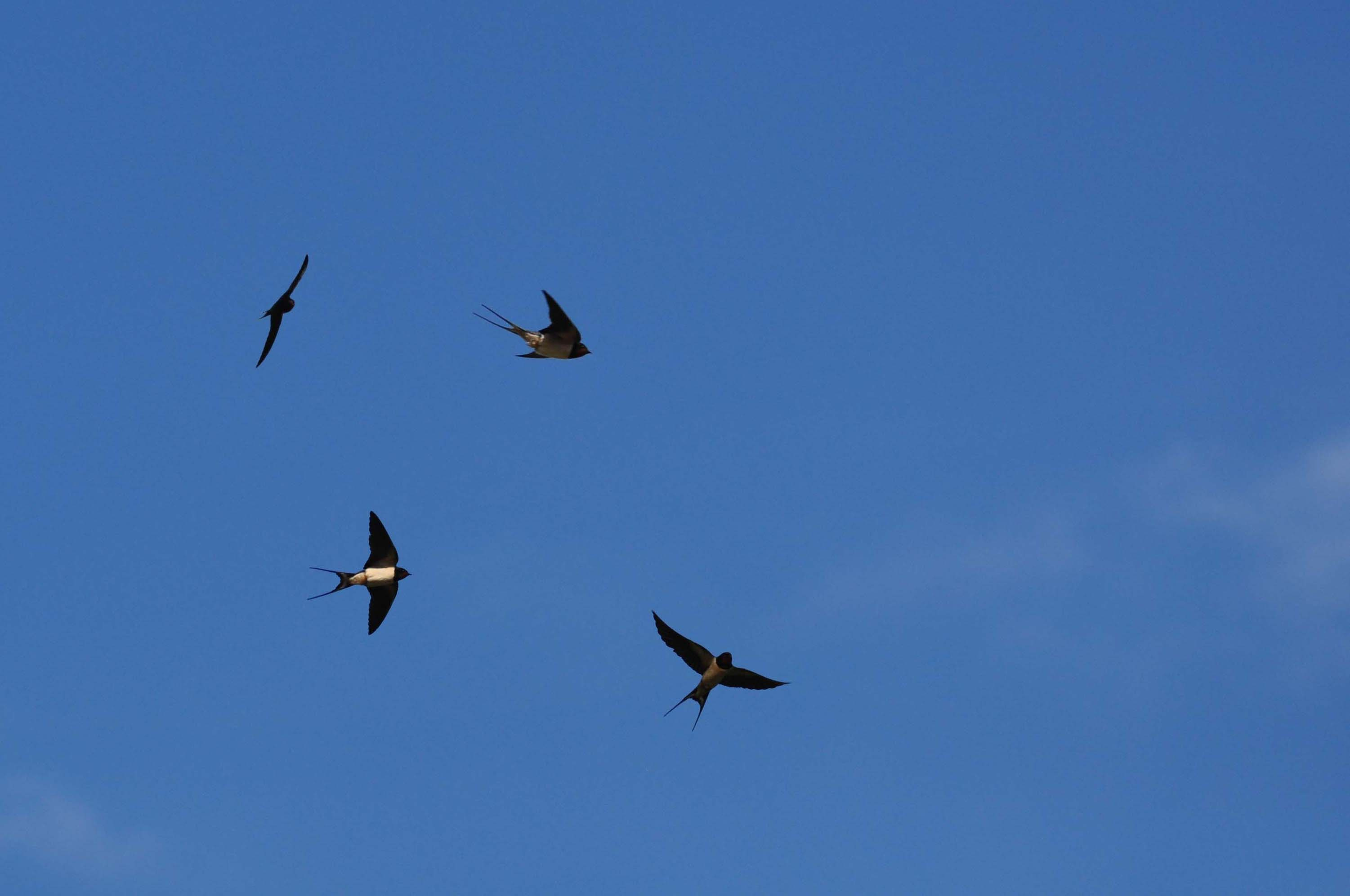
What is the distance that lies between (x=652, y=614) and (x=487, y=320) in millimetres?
6287

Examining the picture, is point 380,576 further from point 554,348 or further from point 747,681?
point 747,681

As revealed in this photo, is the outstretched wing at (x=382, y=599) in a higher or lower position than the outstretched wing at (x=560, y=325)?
lower

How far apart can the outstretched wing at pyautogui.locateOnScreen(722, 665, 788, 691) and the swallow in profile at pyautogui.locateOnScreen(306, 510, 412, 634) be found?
7.62 m

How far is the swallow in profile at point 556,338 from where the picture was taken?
91.6 feet

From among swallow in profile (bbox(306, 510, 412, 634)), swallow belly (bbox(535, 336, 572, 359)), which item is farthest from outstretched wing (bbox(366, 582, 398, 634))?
swallow belly (bbox(535, 336, 572, 359))

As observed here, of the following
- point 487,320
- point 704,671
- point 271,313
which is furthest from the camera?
point 271,313

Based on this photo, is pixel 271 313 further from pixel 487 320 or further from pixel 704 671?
pixel 704 671

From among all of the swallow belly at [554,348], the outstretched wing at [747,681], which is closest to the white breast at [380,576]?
the swallow belly at [554,348]

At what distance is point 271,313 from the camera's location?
100 ft

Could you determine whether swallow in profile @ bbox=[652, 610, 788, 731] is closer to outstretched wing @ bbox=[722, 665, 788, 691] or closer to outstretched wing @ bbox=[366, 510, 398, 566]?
outstretched wing @ bbox=[722, 665, 788, 691]

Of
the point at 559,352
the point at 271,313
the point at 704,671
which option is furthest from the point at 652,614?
the point at 271,313

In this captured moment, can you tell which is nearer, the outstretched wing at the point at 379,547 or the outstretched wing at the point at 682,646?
the outstretched wing at the point at 682,646

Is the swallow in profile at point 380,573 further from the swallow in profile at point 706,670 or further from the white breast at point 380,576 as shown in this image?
the swallow in profile at point 706,670

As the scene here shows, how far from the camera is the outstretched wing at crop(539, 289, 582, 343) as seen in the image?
90.0ft
